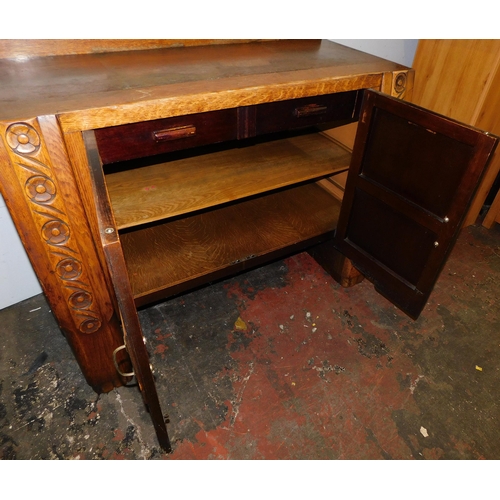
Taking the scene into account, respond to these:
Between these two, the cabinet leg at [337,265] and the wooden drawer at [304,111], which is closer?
the wooden drawer at [304,111]

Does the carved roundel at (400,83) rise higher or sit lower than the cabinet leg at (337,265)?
higher

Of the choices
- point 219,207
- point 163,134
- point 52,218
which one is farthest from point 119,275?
point 219,207

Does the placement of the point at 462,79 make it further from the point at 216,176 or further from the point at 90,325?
the point at 90,325

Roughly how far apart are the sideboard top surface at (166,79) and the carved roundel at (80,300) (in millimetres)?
522

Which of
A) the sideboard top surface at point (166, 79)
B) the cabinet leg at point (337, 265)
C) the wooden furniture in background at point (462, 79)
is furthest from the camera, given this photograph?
the cabinet leg at point (337, 265)

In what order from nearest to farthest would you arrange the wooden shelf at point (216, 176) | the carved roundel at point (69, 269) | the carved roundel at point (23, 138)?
the carved roundel at point (23, 138)
the carved roundel at point (69, 269)
the wooden shelf at point (216, 176)

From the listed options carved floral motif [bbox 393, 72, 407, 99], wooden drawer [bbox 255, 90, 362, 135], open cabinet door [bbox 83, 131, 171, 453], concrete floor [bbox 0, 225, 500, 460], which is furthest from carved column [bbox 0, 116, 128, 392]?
carved floral motif [bbox 393, 72, 407, 99]

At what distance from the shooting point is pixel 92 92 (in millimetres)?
1042

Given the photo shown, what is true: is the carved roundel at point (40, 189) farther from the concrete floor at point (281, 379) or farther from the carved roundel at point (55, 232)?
the concrete floor at point (281, 379)

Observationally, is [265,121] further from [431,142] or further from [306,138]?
[306,138]

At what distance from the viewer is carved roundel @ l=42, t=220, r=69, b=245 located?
1010 millimetres

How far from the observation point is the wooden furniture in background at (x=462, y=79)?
5.68ft

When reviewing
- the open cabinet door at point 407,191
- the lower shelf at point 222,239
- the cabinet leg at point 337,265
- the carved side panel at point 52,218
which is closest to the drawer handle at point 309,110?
the open cabinet door at point 407,191

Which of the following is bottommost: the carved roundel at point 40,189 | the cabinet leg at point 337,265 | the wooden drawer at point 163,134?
the cabinet leg at point 337,265
